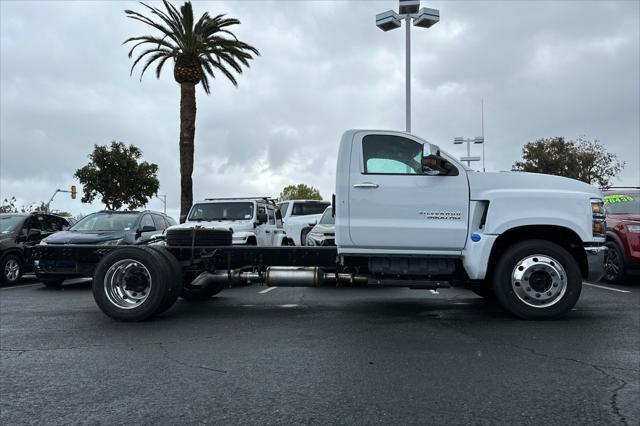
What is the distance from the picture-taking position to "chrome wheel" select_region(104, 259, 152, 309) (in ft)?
22.0

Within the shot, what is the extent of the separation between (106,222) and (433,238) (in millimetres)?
8350

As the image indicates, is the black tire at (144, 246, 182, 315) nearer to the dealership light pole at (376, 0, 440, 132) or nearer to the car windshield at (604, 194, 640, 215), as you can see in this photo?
the car windshield at (604, 194, 640, 215)

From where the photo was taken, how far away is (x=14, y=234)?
40.0 feet

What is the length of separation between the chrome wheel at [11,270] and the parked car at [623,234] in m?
13.0

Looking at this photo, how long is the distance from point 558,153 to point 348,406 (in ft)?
149

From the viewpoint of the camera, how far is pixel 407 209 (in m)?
A: 6.42

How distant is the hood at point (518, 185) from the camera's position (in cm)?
639

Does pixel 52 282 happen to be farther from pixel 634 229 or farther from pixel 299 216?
pixel 634 229

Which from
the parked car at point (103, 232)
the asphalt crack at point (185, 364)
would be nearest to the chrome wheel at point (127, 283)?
the asphalt crack at point (185, 364)

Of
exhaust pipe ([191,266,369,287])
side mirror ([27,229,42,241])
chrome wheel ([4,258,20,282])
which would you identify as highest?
side mirror ([27,229,42,241])

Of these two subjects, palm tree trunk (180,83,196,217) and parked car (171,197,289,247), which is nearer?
parked car (171,197,289,247)

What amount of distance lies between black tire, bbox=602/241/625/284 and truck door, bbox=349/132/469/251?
5139 mm

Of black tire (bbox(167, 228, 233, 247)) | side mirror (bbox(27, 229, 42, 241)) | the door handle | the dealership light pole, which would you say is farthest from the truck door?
the dealership light pole

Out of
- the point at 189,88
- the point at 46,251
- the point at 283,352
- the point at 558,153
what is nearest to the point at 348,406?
the point at 283,352
